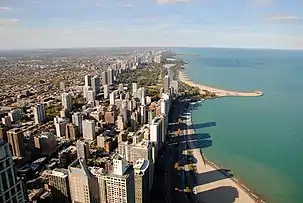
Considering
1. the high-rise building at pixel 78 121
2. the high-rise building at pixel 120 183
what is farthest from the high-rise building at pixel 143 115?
the high-rise building at pixel 120 183

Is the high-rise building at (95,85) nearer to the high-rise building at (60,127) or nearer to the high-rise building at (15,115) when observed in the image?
the high-rise building at (15,115)

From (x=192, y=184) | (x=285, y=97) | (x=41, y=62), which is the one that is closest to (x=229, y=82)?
(x=285, y=97)

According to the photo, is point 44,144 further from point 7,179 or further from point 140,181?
point 7,179

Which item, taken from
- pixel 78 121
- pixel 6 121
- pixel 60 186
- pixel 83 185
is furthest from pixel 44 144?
pixel 83 185

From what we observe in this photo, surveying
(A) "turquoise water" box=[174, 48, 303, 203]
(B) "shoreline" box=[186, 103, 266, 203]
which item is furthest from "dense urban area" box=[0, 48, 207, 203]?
(A) "turquoise water" box=[174, 48, 303, 203]

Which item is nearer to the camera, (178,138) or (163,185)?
(163,185)

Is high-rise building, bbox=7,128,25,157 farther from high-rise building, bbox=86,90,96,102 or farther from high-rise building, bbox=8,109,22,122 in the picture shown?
high-rise building, bbox=86,90,96,102

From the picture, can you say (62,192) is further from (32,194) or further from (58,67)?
(58,67)

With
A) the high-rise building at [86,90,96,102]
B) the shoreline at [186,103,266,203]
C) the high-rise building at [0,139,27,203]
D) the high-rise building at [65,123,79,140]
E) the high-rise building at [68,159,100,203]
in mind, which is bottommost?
the shoreline at [186,103,266,203]
